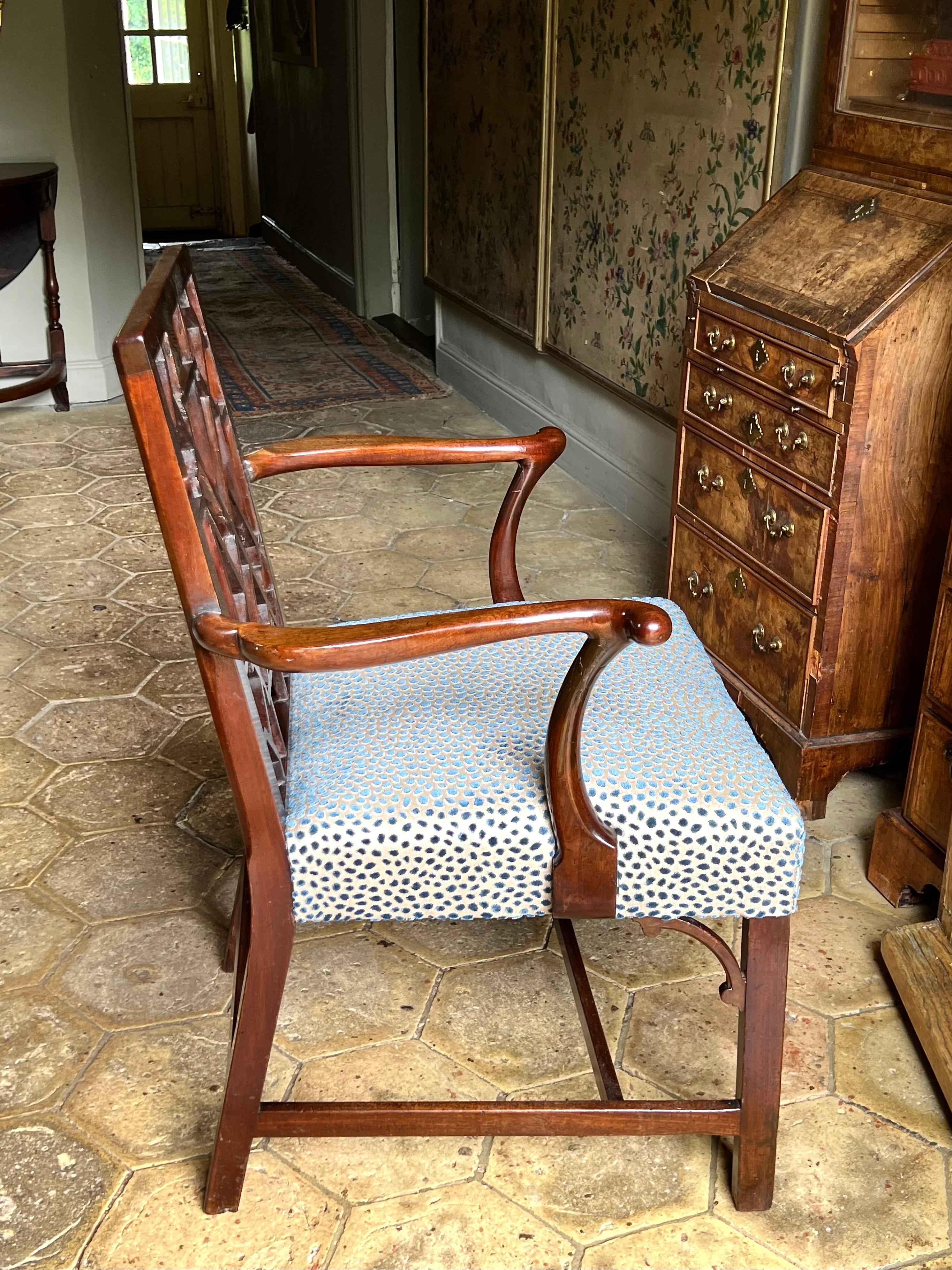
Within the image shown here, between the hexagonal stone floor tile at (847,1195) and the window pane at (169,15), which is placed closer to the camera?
the hexagonal stone floor tile at (847,1195)

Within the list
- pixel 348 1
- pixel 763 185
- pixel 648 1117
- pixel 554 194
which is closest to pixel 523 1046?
pixel 648 1117

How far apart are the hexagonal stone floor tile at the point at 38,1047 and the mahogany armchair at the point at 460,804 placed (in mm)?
351

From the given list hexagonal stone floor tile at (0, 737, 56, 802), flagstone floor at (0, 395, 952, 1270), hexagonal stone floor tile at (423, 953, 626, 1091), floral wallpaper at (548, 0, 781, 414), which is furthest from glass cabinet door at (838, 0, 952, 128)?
hexagonal stone floor tile at (0, 737, 56, 802)

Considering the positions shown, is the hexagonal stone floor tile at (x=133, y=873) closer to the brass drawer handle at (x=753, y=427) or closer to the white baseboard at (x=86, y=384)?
the brass drawer handle at (x=753, y=427)

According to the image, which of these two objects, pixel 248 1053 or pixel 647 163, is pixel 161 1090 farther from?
pixel 647 163

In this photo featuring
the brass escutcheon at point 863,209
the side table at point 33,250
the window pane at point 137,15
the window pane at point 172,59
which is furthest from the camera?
the window pane at point 172,59

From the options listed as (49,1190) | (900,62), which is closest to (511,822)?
(49,1190)

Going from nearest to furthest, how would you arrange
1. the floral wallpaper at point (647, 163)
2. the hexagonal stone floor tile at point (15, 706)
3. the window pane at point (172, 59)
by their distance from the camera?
the hexagonal stone floor tile at point (15, 706)
the floral wallpaper at point (647, 163)
the window pane at point (172, 59)

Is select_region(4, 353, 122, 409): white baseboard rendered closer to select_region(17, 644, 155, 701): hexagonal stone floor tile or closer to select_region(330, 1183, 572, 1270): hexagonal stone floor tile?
select_region(17, 644, 155, 701): hexagonal stone floor tile

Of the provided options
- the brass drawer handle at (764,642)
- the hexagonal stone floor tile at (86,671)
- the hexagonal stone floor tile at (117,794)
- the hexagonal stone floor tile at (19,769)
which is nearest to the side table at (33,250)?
the hexagonal stone floor tile at (86,671)

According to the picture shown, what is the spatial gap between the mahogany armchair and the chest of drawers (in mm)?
741

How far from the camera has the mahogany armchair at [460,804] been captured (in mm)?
1299

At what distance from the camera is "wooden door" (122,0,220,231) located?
919cm

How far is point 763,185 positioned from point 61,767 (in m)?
2.07
